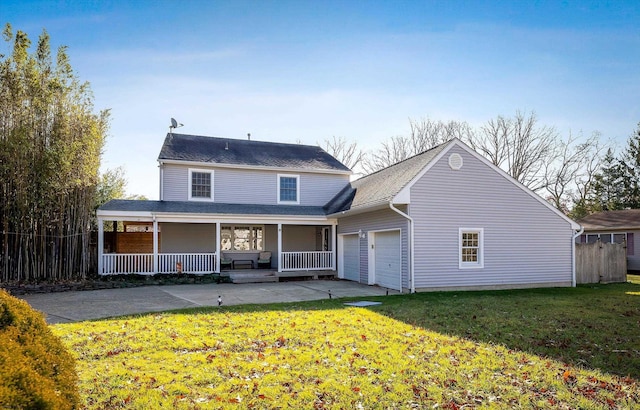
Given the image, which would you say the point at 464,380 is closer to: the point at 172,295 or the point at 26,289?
the point at 172,295

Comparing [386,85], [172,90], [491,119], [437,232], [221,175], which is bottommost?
[437,232]

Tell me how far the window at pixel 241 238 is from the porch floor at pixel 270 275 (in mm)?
1875

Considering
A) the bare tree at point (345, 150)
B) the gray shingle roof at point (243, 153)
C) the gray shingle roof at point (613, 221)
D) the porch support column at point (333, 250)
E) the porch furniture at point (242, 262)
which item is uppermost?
the bare tree at point (345, 150)

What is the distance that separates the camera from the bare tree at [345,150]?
127ft

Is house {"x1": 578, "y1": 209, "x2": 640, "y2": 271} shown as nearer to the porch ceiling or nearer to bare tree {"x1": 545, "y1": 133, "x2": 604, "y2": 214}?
bare tree {"x1": 545, "y1": 133, "x2": 604, "y2": 214}

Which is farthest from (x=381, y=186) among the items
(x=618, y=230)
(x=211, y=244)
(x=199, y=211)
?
(x=618, y=230)

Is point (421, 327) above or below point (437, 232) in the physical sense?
below

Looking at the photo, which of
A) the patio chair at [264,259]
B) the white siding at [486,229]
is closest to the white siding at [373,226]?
the white siding at [486,229]

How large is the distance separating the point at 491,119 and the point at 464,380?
32.4 m

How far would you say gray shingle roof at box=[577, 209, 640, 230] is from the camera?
921 inches

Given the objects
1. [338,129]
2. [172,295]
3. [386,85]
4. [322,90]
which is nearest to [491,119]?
[338,129]

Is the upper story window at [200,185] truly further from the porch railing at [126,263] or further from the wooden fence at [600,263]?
the wooden fence at [600,263]

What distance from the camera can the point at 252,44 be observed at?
12.2 m

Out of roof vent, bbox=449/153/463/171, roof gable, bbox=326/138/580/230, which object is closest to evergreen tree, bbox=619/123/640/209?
roof gable, bbox=326/138/580/230
